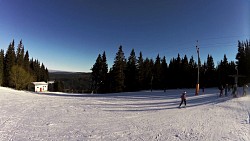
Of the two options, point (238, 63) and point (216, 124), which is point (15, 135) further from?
point (238, 63)

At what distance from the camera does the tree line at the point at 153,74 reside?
5056 centimetres

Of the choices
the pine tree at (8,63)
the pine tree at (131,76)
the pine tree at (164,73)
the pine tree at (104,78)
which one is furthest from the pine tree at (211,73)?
the pine tree at (8,63)

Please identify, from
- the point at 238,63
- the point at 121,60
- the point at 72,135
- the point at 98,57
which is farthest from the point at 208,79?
the point at 72,135

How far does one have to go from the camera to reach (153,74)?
55000 mm

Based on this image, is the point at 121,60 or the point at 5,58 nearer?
the point at 121,60

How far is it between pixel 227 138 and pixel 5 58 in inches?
2953

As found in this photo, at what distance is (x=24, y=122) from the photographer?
32.4ft

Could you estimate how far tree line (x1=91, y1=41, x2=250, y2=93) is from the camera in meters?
50.6

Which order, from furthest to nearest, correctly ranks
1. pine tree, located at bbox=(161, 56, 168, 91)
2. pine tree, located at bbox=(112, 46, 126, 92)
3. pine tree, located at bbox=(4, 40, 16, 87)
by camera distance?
pine tree, located at bbox=(4, 40, 16, 87), pine tree, located at bbox=(161, 56, 168, 91), pine tree, located at bbox=(112, 46, 126, 92)

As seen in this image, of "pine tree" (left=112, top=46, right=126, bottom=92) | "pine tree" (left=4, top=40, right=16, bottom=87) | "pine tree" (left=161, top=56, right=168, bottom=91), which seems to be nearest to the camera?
"pine tree" (left=112, top=46, right=126, bottom=92)

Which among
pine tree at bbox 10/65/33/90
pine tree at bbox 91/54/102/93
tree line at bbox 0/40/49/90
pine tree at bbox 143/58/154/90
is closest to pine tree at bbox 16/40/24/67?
tree line at bbox 0/40/49/90

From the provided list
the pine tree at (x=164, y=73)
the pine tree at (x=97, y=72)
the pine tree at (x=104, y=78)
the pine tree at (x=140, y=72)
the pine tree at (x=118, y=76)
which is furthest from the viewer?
the pine tree at (x=164, y=73)

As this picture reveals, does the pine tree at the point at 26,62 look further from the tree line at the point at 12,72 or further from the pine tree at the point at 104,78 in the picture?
the pine tree at the point at 104,78

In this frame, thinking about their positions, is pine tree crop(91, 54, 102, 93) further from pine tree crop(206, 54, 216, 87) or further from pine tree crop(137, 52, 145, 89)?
pine tree crop(206, 54, 216, 87)
